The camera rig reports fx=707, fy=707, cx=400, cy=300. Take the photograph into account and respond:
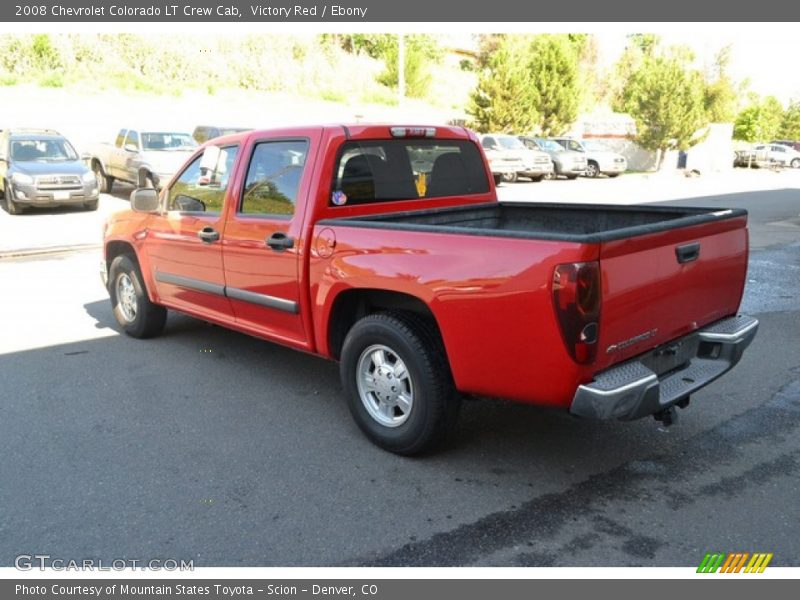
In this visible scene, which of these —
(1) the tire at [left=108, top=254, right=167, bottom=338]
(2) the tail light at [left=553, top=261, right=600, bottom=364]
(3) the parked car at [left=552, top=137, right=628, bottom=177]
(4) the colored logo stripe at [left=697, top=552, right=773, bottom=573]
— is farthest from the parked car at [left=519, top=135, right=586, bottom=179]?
(4) the colored logo stripe at [left=697, top=552, right=773, bottom=573]

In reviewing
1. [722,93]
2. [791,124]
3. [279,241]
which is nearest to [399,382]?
[279,241]

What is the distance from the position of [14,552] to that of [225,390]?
2090 millimetres

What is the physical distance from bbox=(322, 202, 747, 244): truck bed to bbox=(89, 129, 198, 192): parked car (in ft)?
41.5

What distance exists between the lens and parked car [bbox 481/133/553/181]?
Answer: 81.7ft

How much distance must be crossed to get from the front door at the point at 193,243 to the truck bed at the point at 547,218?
4.41 feet

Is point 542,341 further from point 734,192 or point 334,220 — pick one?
point 734,192

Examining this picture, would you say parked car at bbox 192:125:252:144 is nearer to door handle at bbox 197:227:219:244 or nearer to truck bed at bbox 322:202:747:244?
door handle at bbox 197:227:219:244

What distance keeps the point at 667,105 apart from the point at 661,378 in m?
31.9

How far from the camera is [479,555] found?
304 cm

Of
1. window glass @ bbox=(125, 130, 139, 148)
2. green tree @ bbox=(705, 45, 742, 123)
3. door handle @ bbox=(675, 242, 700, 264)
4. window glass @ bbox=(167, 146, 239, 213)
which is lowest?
door handle @ bbox=(675, 242, 700, 264)

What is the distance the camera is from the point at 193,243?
536 cm

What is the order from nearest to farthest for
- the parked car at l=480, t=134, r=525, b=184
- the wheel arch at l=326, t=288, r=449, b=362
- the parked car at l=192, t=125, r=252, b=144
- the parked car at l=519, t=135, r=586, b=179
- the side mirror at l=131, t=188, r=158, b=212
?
the wheel arch at l=326, t=288, r=449, b=362 < the side mirror at l=131, t=188, r=158, b=212 < the parked car at l=192, t=125, r=252, b=144 < the parked car at l=480, t=134, r=525, b=184 < the parked car at l=519, t=135, r=586, b=179

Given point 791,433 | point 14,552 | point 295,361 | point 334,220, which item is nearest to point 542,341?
point 334,220

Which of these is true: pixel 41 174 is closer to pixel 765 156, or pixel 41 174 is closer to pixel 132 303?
pixel 132 303
